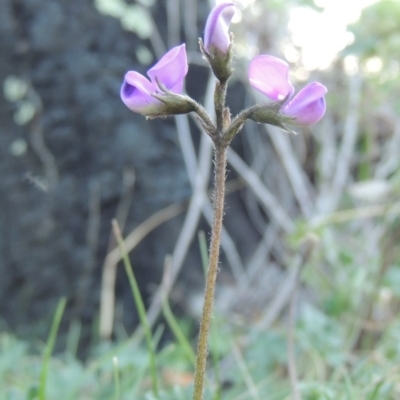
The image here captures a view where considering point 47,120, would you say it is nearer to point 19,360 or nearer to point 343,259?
point 19,360

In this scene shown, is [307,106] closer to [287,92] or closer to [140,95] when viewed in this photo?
[287,92]

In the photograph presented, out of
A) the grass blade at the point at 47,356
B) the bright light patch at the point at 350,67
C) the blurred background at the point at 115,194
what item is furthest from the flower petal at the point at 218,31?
the bright light patch at the point at 350,67

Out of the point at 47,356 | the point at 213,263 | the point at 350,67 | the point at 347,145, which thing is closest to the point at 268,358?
the point at 47,356

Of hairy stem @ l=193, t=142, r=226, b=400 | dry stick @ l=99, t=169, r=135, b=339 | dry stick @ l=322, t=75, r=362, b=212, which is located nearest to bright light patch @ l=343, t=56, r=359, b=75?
dry stick @ l=322, t=75, r=362, b=212

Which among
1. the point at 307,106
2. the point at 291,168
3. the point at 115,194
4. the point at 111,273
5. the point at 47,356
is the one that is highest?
the point at 291,168

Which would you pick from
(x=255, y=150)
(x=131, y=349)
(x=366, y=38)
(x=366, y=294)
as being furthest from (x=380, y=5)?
(x=131, y=349)

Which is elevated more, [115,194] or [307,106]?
[115,194]

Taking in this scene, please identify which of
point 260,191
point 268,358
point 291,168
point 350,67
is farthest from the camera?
point 350,67
